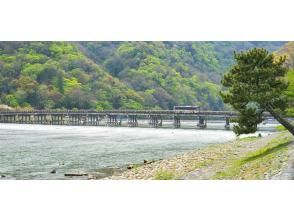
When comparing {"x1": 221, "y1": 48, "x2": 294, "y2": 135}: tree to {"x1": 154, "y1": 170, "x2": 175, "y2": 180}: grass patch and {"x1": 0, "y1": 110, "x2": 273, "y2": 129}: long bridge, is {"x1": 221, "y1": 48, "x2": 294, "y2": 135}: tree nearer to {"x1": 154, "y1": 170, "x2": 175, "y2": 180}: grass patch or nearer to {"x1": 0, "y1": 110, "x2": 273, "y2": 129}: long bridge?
{"x1": 154, "y1": 170, "x2": 175, "y2": 180}: grass patch

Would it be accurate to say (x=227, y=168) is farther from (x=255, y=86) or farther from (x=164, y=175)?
(x=255, y=86)

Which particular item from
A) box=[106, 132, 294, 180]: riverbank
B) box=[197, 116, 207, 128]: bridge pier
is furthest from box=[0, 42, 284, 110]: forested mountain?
box=[106, 132, 294, 180]: riverbank

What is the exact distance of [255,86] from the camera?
21188 mm

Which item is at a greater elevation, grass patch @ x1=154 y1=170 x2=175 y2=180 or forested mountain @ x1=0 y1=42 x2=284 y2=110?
forested mountain @ x1=0 y1=42 x2=284 y2=110

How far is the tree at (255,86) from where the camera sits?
2108 cm

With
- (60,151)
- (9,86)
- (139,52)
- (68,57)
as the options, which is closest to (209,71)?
(139,52)

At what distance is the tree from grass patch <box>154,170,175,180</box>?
3.65 m

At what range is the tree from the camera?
21078 millimetres

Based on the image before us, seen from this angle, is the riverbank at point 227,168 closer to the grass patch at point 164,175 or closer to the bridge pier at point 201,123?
the grass patch at point 164,175

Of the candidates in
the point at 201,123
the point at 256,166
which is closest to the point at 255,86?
the point at 256,166

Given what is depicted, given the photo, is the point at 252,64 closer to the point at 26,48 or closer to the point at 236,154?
the point at 236,154

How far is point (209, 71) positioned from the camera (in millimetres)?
150125

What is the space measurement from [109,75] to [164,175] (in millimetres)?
95600

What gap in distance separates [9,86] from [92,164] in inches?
2898
